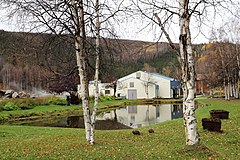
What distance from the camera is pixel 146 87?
186ft

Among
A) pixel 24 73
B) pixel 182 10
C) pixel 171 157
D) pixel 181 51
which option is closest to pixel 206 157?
pixel 171 157

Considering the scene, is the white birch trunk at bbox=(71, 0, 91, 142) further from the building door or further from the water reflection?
the building door

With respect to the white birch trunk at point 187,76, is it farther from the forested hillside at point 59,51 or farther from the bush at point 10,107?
the bush at point 10,107

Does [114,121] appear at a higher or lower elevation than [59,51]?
lower

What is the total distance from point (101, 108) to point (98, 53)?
95.7 ft

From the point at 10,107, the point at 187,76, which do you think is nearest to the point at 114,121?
the point at 10,107

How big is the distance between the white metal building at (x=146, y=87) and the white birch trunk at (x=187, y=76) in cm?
4854

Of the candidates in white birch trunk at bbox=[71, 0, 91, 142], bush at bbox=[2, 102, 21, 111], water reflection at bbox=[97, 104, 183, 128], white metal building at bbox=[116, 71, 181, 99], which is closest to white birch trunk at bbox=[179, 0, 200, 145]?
white birch trunk at bbox=[71, 0, 91, 142]

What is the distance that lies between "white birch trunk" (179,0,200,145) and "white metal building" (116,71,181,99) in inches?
1911

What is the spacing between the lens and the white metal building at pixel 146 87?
56.9m

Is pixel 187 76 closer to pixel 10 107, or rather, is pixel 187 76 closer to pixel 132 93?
pixel 10 107

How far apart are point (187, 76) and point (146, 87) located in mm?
49235

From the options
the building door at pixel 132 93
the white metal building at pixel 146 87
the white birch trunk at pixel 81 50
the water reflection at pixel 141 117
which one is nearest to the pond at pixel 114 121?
the water reflection at pixel 141 117

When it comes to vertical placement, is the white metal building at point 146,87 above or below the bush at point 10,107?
above
